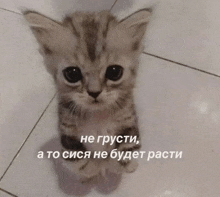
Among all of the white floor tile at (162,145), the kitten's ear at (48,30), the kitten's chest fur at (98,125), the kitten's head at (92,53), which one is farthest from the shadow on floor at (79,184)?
the kitten's ear at (48,30)

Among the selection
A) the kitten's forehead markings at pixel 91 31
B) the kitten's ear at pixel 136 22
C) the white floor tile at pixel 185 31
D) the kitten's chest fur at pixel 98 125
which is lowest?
the white floor tile at pixel 185 31

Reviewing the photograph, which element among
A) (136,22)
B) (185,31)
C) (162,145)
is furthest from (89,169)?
(185,31)

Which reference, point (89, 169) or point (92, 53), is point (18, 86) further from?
point (92, 53)

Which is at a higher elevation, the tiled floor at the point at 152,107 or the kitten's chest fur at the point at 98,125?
the kitten's chest fur at the point at 98,125

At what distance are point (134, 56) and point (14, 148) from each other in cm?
57

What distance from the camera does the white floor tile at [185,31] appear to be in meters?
1.20

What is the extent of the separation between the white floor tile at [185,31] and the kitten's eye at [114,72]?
0.52m

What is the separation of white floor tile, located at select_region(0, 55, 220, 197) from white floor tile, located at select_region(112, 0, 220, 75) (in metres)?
0.05

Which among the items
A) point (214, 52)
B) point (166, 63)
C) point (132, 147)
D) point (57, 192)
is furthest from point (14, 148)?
point (214, 52)

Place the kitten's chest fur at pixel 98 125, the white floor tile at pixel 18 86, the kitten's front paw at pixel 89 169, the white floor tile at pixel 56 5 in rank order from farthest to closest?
1. the white floor tile at pixel 56 5
2. the white floor tile at pixel 18 86
3. the kitten's front paw at pixel 89 169
4. the kitten's chest fur at pixel 98 125

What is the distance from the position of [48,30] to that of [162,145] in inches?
22.3

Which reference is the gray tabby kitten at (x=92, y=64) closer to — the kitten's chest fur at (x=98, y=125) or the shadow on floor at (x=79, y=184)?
the kitten's chest fur at (x=98, y=125)

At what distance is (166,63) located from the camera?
3.90 ft

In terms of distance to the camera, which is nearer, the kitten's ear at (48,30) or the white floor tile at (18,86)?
the kitten's ear at (48,30)
